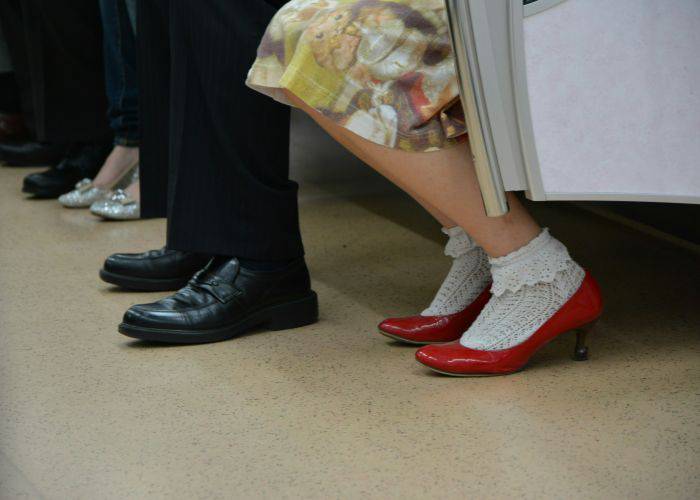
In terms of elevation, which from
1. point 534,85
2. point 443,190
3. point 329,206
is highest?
point 534,85

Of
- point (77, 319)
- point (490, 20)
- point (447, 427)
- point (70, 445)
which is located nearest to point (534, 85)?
point (490, 20)

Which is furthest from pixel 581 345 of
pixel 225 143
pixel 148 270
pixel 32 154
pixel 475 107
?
pixel 32 154

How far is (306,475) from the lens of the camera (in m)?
0.98

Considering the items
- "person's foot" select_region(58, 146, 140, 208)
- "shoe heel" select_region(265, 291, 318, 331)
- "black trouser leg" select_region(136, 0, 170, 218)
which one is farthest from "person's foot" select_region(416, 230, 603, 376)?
"person's foot" select_region(58, 146, 140, 208)

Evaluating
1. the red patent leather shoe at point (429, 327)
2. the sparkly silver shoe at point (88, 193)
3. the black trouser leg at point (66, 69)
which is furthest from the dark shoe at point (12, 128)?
the red patent leather shoe at point (429, 327)

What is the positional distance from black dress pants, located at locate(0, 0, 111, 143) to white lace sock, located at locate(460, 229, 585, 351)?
1.42 metres

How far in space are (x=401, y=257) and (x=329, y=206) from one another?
41 cm

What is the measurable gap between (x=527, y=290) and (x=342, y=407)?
0.84 feet

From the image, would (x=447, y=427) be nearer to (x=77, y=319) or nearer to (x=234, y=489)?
(x=234, y=489)

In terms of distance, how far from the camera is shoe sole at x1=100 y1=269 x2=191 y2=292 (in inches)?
60.9

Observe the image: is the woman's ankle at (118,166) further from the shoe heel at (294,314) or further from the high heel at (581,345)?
the high heel at (581,345)

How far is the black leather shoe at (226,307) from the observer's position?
1310 millimetres

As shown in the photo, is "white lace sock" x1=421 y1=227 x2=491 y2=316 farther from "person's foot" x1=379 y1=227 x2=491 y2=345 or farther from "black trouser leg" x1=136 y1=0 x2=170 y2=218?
"black trouser leg" x1=136 y1=0 x2=170 y2=218

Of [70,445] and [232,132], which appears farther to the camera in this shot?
[232,132]
